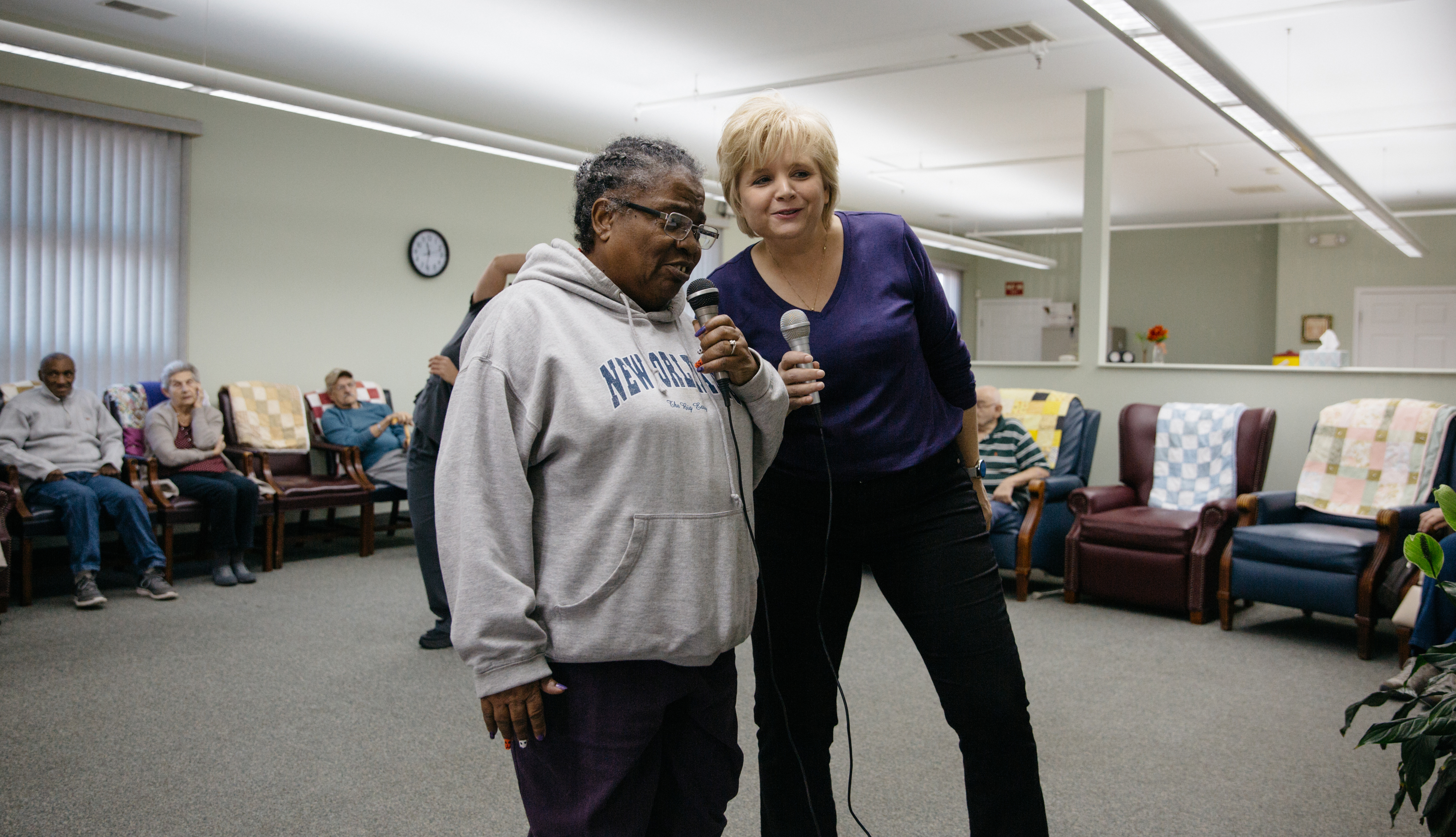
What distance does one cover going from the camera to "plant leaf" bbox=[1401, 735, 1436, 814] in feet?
5.13

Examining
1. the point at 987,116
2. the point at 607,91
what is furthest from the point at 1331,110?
the point at 607,91

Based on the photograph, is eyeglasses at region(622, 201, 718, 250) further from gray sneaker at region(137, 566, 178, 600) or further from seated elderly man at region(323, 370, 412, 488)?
seated elderly man at region(323, 370, 412, 488)

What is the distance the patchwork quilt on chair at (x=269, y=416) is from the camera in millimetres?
6035

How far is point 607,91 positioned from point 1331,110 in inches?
221

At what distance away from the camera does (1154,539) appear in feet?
14.7

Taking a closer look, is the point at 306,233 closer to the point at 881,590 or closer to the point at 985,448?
the point at 985,448

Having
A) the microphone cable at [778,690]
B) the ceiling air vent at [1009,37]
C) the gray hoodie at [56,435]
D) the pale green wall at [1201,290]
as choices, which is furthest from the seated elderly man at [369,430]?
the pale green wall at [1201,290]

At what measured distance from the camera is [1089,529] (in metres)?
4.71

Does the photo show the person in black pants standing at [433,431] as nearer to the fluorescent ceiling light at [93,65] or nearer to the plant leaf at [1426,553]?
the fluorescent ceiling light at [93,65]

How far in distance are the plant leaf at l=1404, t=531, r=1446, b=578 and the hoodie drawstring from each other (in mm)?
1231

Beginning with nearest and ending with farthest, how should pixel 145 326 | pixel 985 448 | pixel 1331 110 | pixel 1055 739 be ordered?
1. pixel 1055 739
2. pixel 985 448
3. pixel 145 326
4. pixel 1331 110

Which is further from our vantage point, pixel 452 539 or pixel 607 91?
pixel 607 91

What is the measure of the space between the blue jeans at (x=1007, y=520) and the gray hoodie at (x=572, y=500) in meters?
3.87

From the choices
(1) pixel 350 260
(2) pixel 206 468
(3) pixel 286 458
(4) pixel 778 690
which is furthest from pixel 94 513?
(4) pixel 778 690
